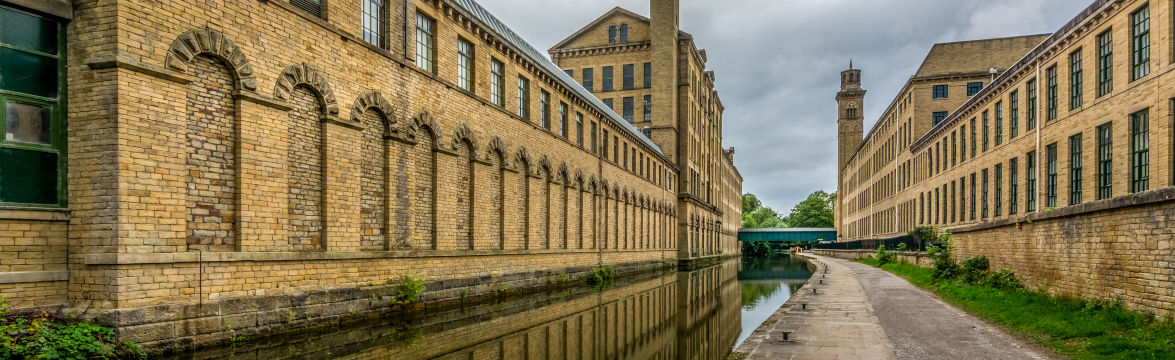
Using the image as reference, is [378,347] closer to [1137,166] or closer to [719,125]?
[1137,166]

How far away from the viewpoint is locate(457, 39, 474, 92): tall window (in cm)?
2000

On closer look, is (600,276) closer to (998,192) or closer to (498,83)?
(498,83)

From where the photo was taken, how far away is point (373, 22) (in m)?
16.2

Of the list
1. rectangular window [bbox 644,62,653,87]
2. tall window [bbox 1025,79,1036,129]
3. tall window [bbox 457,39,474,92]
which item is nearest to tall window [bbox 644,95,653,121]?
rectangular window [bbox 644,62,653,87]

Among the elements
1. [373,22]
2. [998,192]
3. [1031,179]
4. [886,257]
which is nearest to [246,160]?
[373,22]

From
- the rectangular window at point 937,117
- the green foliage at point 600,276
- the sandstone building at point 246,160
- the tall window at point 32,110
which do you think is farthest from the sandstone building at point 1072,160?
the tall window at point 32,110

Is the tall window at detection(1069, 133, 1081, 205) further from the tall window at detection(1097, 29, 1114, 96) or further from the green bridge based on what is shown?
the green bridge

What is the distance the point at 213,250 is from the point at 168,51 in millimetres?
3229

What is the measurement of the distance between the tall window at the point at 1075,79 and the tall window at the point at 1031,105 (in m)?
3.74

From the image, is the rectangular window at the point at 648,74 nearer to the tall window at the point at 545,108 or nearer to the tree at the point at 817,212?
the tall window at the point at 545,108

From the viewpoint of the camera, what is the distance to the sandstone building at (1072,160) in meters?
11.9

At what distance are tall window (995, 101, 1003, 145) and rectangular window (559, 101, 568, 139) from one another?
20309mm

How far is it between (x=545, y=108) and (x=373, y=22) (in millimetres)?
11169

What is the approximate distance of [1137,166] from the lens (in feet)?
67.8
